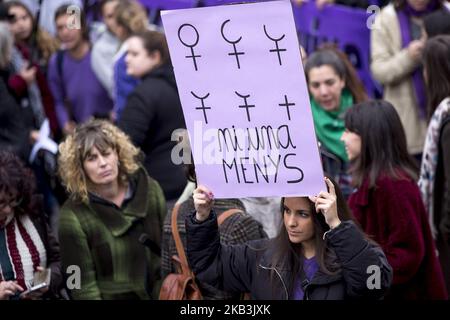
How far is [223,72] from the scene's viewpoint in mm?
4465

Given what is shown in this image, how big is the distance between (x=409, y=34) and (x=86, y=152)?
3.01 m

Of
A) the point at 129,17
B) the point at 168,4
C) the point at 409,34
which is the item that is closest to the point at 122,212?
the point at 409,34

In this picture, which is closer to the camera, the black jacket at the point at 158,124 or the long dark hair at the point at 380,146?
the long dark hair at the point at 380,146

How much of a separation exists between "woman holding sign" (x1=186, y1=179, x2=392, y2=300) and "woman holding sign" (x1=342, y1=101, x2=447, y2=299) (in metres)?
0.80

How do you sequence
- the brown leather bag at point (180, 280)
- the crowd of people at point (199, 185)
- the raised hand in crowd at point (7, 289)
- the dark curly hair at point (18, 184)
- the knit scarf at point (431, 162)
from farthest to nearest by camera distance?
the knit scarf at point (431, 162)
the dark curly hair at point (18, 184)
the raised hand in crowd at point (7, 289)
the brown leather bag at point (180, 280)
the crowd of people at point (199, 185)

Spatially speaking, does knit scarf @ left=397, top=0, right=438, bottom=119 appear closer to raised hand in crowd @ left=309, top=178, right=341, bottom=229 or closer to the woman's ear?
the woman's ear

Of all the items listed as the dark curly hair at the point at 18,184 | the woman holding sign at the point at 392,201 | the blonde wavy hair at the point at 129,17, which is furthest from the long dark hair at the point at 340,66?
the dark curly hair at the point at 18,184

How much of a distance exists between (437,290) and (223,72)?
182 cm

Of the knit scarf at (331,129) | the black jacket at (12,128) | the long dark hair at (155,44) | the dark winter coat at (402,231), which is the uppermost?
the long dark hair at (155,44)

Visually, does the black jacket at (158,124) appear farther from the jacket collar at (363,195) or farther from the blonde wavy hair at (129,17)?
the jacket collar at (363,195)

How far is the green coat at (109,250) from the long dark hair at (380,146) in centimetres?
120

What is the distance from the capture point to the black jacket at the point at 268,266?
14.3 feet

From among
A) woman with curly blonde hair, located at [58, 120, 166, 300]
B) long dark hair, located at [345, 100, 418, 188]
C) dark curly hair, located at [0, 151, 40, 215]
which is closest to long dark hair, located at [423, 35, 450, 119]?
long dark hair, located at [345, 100, 418, 188]

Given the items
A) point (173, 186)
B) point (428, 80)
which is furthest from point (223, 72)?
point (173, 186)
